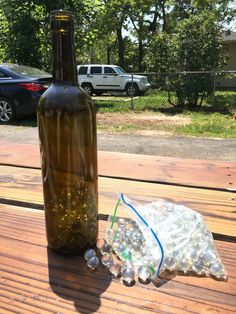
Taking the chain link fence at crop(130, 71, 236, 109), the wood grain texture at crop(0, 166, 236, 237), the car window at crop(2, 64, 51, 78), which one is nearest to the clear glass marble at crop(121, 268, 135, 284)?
the wood grain texture at crop(0, 166, 236, 237)

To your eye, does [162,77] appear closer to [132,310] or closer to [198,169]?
[198,169]

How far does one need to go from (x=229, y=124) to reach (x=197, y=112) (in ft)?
6.66

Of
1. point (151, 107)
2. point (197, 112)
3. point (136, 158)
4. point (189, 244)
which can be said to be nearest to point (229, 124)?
point (197, 112)

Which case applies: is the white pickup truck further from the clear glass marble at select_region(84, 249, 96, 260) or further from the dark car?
the clear glass marble at select_region(84, 249, 96, 260)

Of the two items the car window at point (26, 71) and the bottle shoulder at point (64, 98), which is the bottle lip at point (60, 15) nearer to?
the bottle shoulder at point (64, 98)

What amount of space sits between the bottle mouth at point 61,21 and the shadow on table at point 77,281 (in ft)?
1.55

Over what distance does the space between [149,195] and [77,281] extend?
488mm

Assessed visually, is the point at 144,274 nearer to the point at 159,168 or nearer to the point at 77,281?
the point at 77,281

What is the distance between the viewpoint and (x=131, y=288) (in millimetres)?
703

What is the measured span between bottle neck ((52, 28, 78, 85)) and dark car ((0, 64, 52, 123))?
7.22 metres

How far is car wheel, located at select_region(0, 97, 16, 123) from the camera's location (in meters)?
8.08

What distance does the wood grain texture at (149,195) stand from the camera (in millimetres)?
1002

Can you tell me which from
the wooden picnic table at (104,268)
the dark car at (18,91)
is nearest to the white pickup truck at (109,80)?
the dark car at (18,91)

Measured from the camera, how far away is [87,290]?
693mm
